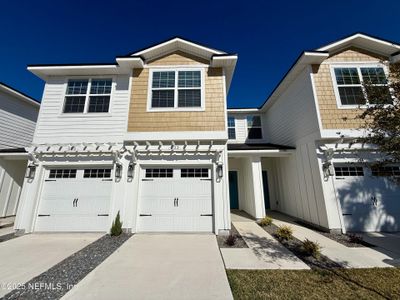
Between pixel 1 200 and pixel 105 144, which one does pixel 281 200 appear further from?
pixel 1 200

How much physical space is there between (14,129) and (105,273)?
11.4 metres

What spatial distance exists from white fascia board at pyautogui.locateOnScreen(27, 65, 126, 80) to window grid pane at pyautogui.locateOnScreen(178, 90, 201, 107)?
3.08m

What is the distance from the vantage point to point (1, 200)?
8875mm

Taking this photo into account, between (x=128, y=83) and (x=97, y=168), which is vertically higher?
(x=128, y=83)

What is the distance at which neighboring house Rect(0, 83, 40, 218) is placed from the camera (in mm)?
8945

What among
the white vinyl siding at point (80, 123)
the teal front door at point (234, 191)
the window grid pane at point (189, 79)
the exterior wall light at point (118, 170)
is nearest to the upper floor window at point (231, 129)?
the teal front door at point (234, 191)

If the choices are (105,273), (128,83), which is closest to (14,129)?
(128,83)

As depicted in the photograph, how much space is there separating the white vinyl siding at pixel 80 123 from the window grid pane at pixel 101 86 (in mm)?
431

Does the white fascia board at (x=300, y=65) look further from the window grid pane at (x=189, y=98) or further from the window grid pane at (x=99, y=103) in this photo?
the window grid pane at (x=99, y=103)

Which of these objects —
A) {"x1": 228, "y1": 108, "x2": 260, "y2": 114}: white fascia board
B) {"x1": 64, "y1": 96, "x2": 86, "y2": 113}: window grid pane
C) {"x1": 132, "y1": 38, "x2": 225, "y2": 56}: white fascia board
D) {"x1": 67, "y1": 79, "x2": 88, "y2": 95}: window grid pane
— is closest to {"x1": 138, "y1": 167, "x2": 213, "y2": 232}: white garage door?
{"x1": 64, "y1": 96, "x2": 86, "y2": 113}: window grid pane

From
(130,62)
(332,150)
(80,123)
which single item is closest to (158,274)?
(80,123)

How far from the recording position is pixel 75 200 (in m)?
7.13

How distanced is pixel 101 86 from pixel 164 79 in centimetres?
304

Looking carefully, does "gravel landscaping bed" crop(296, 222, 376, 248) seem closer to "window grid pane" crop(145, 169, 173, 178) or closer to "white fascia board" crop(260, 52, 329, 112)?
"window grid pane" crop(145, 169, 173, 178)
